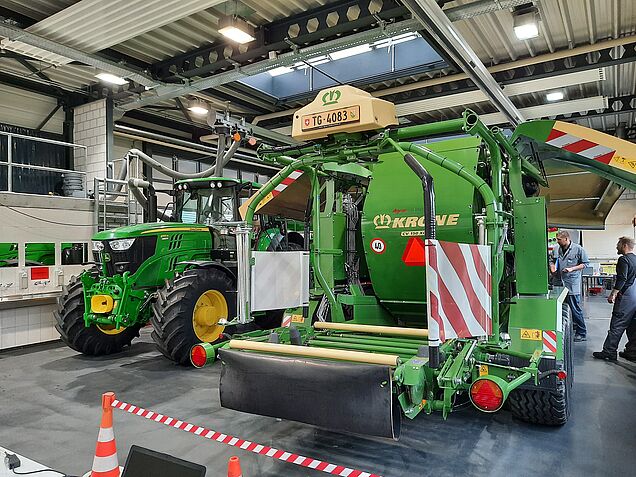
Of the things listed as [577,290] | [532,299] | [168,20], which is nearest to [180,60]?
[168,20]

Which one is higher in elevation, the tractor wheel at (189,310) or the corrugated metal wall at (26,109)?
the corrugated metal wall at (26,109)

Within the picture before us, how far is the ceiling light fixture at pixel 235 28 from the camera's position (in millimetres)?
5887

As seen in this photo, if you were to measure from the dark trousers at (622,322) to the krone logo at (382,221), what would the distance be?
3.38m

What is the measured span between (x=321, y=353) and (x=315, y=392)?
0.23 m

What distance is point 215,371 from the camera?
5461 mm

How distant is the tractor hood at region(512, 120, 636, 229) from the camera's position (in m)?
3.23

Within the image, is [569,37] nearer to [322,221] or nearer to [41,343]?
[322,221]

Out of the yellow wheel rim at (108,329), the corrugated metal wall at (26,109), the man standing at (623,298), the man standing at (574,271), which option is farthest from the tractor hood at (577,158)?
the corrugated metal wall at (26,109)

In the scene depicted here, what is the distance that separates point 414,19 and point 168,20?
2.88 metres

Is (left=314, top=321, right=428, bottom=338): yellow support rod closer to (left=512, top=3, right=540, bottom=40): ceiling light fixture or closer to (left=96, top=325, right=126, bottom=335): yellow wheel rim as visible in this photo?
(left=96, top=325, right=126, bottom=335): yellow wheel rim

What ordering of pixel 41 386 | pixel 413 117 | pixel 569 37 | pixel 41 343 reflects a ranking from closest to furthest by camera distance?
pixel 41 386, pixel 569 37, pixel 41 343, pixel 413 117

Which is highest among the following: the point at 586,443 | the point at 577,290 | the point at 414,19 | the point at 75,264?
the point at 414,19

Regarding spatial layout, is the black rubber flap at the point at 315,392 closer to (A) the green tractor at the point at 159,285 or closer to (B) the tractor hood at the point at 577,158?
(B) the tractor hood at the point at 577,158

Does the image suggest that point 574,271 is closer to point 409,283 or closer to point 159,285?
point 409,283
